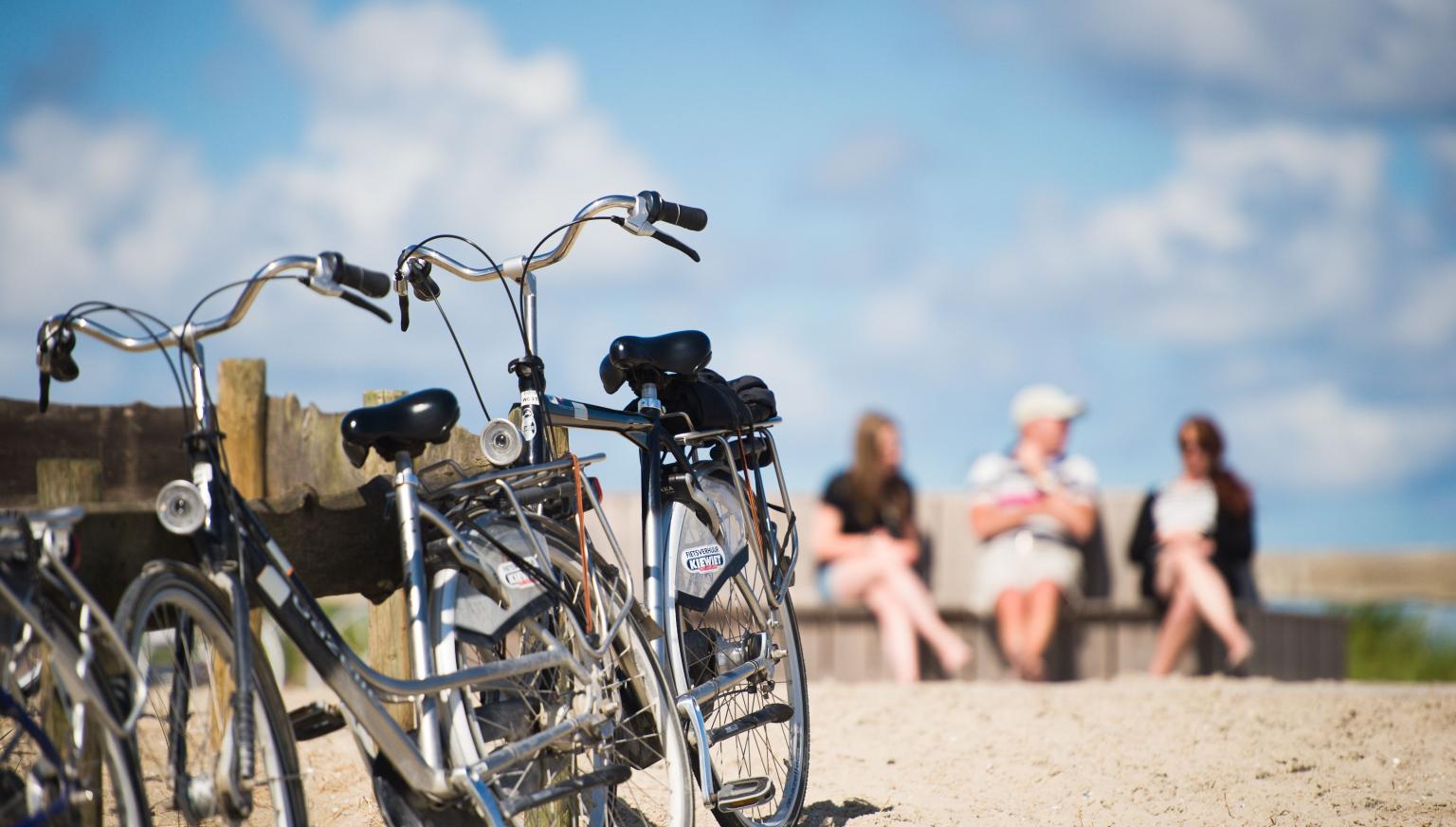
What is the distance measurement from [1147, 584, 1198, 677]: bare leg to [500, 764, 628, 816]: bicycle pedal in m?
5.94

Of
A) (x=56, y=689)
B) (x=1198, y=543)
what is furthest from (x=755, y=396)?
(x=1198, y=543)

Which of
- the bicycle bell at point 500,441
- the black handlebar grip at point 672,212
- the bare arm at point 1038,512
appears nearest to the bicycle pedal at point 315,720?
the bicycle bell at point 500,441

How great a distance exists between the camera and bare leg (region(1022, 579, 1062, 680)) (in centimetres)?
895

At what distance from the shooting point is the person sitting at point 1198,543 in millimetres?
9086

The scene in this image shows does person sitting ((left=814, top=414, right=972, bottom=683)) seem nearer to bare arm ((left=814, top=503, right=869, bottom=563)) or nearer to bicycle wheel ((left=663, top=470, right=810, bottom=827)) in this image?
bare arm ((left=814, top=503, right=869, bottom=563))

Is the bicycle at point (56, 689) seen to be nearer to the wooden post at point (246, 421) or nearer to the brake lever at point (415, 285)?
the brake lever at point (415, 285)

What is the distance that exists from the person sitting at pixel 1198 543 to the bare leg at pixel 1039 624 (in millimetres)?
713

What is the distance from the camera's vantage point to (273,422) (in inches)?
211

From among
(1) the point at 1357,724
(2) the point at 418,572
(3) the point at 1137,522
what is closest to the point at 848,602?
(3) the point at 1137,522

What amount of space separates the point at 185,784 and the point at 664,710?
1.30m

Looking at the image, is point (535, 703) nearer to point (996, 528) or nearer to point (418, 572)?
point (418, 572)

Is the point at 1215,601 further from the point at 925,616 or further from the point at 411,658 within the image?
the point at 411,658

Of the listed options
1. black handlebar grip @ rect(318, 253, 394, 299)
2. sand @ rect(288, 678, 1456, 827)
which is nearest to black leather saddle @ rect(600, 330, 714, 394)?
black handlebar grip @ rect(318, 253, 394, 299)

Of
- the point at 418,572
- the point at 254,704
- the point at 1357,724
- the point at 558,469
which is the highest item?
the point at 558,469
